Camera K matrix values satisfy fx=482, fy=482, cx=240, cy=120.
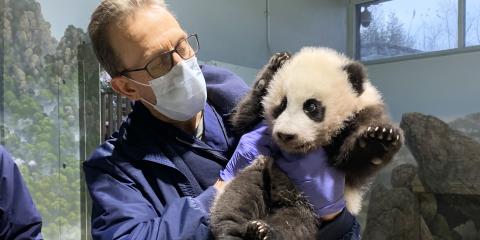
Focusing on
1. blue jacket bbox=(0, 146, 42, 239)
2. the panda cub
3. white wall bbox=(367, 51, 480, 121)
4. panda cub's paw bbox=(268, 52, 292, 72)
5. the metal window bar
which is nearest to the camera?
the panda cub

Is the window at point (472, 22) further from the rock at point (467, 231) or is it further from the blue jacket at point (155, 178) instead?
the blue jacket at point (155, 178)

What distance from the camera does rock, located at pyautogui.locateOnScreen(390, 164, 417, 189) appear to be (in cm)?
581

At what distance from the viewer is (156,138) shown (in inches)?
55.9

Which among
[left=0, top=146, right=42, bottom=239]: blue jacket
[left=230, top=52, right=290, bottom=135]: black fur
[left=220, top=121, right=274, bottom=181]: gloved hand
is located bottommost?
[left=0, top=146, right=42, bottom=239]: blue jacket

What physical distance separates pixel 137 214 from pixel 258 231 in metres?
0.31

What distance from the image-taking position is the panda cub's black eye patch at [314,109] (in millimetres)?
1360

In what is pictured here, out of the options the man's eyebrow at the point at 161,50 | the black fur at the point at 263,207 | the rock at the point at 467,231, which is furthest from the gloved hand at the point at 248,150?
the rock at the point at 467,231

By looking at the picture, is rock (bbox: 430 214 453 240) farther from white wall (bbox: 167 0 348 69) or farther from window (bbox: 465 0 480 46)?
white wall (bbox: 167 0 348 69)

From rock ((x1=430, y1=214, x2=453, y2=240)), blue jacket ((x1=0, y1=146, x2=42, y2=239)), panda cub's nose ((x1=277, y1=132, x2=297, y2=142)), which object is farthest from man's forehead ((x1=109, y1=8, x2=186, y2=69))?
rock ((x1=430, y1=214, x2=453, y2=240))

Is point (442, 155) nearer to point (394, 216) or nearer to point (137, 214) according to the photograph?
point (394, 216)

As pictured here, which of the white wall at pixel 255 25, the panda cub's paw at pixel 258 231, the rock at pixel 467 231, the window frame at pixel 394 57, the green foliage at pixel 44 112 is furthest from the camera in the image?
the rock at pixel 467 231

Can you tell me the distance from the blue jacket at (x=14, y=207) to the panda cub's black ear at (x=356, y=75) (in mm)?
1241

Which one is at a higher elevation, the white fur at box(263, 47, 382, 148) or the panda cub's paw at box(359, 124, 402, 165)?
the white fur at box(263, 47, 382, 148)

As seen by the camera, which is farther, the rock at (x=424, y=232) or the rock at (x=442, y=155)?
the rock at (x=424, y=232)
